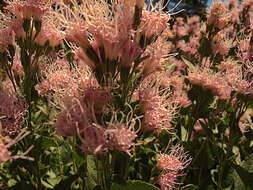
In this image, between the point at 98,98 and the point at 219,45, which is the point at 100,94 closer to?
the point at 98,98

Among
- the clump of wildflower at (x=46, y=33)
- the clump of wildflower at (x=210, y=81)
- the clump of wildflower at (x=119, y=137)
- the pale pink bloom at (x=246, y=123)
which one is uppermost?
the clump of wildflower at (x=46, y=33)

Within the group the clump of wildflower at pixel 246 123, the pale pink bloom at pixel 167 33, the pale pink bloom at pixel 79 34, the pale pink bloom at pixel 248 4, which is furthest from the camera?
the pale pink bloom at pixel 248 4

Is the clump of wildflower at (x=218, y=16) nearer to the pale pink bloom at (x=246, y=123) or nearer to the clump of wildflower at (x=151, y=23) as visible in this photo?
the pale pink bloom at (x=246, y=123)

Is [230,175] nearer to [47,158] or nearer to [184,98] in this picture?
[184,98]

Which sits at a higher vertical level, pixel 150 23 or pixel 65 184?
pixel 150 23

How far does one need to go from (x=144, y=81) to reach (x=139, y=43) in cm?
31

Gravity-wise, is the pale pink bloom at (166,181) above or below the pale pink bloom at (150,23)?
below

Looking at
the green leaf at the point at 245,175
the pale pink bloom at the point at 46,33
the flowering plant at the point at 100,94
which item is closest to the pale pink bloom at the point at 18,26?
the flowering plant at the point at 100,94

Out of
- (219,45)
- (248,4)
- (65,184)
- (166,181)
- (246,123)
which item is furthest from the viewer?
(248,4)

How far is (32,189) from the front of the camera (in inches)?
77.4

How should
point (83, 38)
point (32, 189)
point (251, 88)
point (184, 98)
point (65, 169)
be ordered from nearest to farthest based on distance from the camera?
point (83, 38)
point (32, 189)
point (251, 88)
point (65, 169)
point (184, 98)

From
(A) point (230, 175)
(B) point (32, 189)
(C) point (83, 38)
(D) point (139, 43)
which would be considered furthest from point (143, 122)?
(A) point (230, 175)

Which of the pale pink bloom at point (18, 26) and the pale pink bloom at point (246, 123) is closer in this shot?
the pale pink bloom at point (18, 26)

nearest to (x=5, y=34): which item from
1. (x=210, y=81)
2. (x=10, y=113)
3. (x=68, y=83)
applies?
(x=10, y=113)
